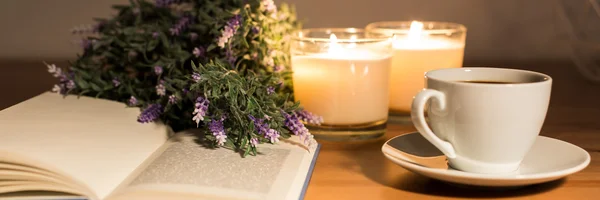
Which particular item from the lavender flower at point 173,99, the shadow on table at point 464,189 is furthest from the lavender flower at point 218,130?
the shadow on table at point 464,189

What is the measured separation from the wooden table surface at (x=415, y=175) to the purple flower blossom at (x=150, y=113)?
9.3 inches

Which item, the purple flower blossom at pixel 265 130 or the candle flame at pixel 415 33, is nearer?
the purple flower blossom at pixel 265 130

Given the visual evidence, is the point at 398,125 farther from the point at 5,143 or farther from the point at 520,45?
the point at 520,45

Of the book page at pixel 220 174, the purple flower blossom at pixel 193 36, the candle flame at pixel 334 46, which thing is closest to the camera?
the book page at pixel 220 174

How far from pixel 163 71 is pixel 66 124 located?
22 centimetres

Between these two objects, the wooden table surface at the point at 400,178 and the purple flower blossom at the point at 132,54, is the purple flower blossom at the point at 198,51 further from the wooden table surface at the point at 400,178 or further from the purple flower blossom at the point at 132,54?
the wooden table surface at the point at 400,178

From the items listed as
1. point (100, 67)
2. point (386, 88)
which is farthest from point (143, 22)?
point (386, 88)

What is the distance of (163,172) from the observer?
0.80 metres

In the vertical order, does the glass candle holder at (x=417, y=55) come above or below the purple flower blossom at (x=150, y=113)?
above

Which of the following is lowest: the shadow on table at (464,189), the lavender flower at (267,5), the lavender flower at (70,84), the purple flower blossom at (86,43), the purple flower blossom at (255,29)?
the shadow on table at (464,189)

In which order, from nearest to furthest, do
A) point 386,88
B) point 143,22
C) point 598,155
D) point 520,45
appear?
1. point 598,155
2. point 386,88
3. point 143,22
4. point 520,45

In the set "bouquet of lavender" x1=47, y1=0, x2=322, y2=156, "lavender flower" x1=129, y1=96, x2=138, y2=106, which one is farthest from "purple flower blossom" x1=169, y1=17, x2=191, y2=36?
"lavender flower" x1=129, y1=96, x2=138, y2=106

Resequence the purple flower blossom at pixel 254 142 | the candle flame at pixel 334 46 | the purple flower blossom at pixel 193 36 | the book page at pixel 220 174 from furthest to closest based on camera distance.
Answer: the purple flower blossom at pixel 193 36 → the candle flame at pixel 334 46 → the purple flower blossom at pixel 254 142 → the book page at pixel 220 174

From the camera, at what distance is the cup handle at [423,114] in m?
0.79
